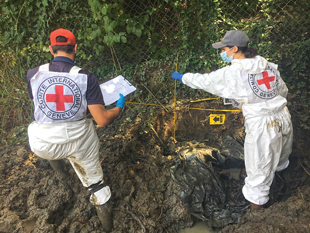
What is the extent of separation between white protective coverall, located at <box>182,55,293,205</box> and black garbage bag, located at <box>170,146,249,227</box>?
41cm

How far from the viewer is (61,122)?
2.13 m

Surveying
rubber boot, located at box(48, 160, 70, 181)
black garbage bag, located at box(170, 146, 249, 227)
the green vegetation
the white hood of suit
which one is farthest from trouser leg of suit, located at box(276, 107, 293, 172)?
rubber boot, located at box(48, 160, 70, 181)

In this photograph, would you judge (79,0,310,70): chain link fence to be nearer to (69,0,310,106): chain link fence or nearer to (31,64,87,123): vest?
(69,0,310,106): chain link fence

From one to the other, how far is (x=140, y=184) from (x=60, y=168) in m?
1.05

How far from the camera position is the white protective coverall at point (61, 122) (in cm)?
204

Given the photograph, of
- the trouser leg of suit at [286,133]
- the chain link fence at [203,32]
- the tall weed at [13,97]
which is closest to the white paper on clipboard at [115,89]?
the chain link fence at [203,32]

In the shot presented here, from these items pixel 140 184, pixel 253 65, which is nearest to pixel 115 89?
pixel 140 184

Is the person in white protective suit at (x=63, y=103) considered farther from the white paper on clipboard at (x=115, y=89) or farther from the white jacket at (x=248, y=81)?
the white jacket at (x=248, y=81)

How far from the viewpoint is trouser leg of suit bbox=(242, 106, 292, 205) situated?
2.30m

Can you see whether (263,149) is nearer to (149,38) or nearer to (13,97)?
(149,38)

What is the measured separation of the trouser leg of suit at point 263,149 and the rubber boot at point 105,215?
60.9 inches

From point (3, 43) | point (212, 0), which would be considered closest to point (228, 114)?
point (212, 0)

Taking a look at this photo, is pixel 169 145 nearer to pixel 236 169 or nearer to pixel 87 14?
pixel 236 169

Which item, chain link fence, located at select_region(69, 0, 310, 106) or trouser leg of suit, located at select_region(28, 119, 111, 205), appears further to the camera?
chain link fence, located at select_region(69, 0, 310, 106)
